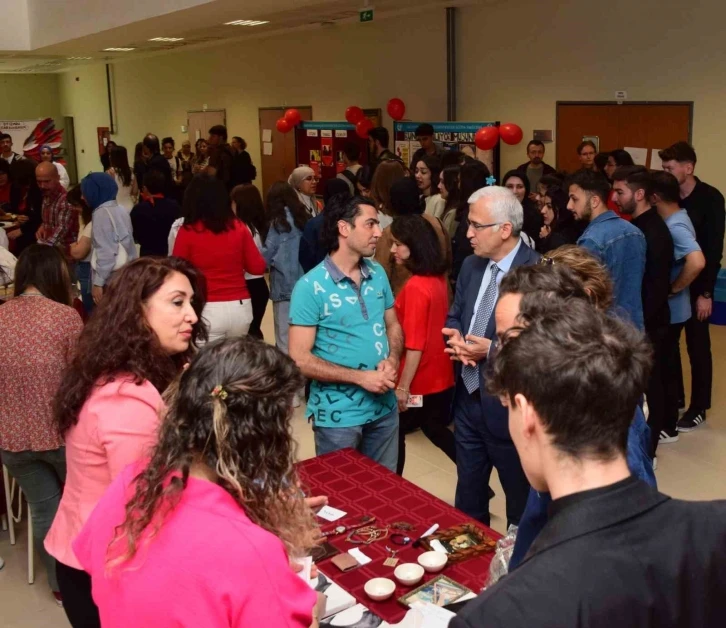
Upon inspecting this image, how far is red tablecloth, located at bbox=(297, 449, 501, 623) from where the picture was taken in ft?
7.14

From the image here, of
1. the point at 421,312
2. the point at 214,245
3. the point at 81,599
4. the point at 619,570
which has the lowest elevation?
the point at 81,599

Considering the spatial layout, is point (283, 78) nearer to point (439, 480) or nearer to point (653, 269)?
point (653, 269)

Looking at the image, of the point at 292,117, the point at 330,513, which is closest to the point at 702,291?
the point at 330,513

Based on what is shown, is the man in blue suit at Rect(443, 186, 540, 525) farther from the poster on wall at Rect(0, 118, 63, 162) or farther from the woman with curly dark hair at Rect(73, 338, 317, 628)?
the poster on wall at Rect(0, 118, 63, 162)

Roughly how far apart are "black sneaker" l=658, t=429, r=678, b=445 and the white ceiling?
5765 millimetres

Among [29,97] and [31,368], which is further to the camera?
[29,97]

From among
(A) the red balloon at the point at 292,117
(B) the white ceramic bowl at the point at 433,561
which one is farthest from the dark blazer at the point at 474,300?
(A) the red balloon at the point at 292,117

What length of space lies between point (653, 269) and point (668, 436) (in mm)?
1143

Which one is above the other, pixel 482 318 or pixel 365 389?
pixel 482 318

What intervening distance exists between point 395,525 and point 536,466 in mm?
1214

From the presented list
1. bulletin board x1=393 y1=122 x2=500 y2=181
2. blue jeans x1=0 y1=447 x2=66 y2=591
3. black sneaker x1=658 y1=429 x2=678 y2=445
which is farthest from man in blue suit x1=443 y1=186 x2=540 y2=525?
bulletin board x1=393 y1=122 x2=500 y2=181

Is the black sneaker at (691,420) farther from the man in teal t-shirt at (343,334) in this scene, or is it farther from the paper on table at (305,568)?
the paper on table at (305,568)

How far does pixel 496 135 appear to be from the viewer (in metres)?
9.20

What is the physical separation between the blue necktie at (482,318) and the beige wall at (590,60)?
549 centimetres
